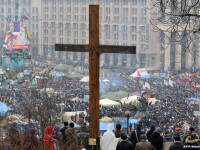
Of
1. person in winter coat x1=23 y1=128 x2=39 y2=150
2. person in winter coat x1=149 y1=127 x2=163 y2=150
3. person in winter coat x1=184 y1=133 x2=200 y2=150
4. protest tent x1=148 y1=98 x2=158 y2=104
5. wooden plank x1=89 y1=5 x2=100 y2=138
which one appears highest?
wooden plank x1=89 y1=5 x2=100 y2=138

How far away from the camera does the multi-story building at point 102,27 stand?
Result: 84.2 meters

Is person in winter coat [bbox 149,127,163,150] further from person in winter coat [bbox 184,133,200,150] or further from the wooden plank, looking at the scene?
the wooden plank

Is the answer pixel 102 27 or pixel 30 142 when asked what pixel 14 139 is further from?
pixel 102 27

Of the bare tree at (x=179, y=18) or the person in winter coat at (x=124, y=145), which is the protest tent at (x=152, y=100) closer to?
the bare tree at (x=179, y=18)

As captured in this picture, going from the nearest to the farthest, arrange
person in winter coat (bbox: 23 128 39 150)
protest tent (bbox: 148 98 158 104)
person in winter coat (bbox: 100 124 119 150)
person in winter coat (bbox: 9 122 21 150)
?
person in winter coat (bbox: 23 128 39 150) → person in winter coat (bbox: 9 122 21 150) → person in winter coat (bbox: 100 124 119 150) → protest tent (bbox: 148 98 158 104)

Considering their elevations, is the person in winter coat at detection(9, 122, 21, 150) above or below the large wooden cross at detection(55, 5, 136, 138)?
below

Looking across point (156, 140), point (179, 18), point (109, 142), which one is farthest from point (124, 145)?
point (179, 18)

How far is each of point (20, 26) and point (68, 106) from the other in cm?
1598

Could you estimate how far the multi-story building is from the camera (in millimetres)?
84188

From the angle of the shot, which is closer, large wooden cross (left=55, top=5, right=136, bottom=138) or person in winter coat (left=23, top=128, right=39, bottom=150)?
large wooden cross (left=55, top=5, right=136, bottom=138)

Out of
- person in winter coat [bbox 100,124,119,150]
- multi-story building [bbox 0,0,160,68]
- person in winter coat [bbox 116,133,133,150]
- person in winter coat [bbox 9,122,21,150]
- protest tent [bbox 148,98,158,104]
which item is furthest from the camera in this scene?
multi-story building [bbox 0,0,160,68]

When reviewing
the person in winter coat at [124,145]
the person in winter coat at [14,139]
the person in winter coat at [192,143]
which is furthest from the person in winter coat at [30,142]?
the person in winter coat at [192,143]

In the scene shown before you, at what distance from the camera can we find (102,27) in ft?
298

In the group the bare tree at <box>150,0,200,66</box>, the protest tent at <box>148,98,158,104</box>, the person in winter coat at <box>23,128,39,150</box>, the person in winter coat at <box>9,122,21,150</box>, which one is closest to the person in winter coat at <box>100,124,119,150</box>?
the person in winter coat at <box>23,128,39,150</box>
